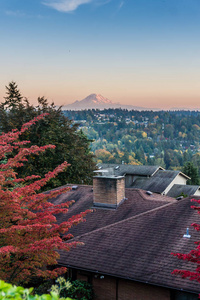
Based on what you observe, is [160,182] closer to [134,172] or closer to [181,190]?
[181,190]

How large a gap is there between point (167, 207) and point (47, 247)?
8904 mm

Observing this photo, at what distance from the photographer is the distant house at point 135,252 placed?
1375cm

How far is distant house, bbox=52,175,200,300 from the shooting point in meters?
13.8

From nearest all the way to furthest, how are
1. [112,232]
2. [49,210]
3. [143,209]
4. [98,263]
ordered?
1. [49,210]
2. [98,263]
3. [112,232]
4. [143,209]

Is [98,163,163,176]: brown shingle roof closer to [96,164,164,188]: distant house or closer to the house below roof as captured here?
[96,164,164,188]: distant house

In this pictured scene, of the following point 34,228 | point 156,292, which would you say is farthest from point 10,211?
point 156,292

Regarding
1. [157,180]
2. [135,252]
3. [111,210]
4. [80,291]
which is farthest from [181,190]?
[80,291]

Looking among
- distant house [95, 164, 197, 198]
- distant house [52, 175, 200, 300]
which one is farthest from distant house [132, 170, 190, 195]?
distant house [52, 175, 200, 300]

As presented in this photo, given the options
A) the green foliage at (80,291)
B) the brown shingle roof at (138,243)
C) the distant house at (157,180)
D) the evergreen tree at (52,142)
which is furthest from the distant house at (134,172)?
the green foliage at (80,291)

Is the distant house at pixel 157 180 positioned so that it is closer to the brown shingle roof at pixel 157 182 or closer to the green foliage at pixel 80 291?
the brown shingle roof at pixel 157 182

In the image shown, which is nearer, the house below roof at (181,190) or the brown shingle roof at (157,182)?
the house below roof at (181,190)

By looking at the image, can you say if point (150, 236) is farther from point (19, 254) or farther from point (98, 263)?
point (19, 254)

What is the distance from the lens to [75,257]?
15992 mm

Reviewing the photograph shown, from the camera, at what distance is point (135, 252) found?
15211 mm
